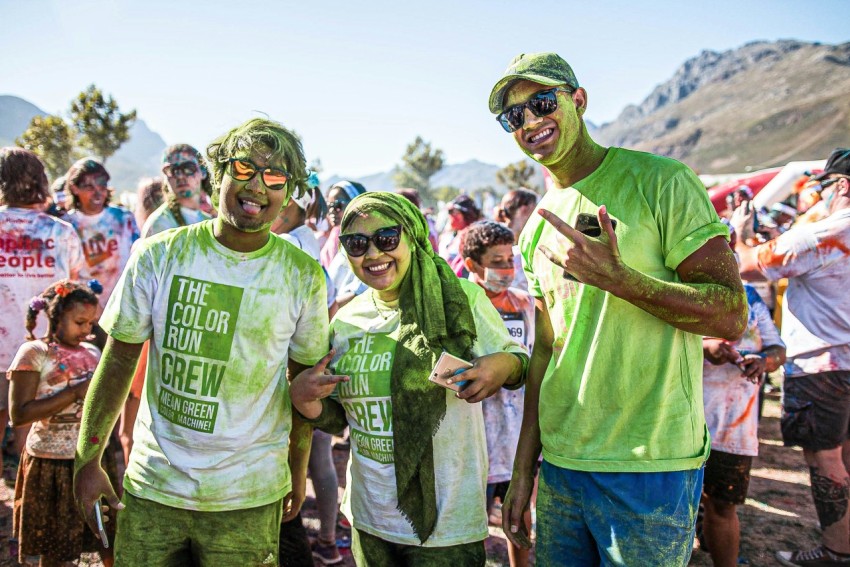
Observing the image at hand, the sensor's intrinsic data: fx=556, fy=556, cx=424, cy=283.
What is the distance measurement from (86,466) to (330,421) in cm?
86

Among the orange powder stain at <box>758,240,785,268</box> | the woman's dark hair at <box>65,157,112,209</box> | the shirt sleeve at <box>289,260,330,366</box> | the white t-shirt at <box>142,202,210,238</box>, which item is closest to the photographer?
the shirt sleeve at <box>289,260,330,366</box>

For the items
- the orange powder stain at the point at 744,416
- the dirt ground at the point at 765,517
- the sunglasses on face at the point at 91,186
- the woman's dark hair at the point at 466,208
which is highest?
the woman's dark hair at the point at 466,208

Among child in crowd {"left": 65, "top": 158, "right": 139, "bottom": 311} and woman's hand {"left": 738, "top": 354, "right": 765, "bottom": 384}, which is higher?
child in crowd {"left": 65, "top": 158, "right": 139, "bottom": 311}

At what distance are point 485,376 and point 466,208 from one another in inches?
173

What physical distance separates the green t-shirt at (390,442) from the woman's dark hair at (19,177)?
2999 mm

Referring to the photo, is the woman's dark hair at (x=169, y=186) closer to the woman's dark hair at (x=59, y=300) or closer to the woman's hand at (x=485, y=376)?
the woman's dark hair at (x=59, y=300)

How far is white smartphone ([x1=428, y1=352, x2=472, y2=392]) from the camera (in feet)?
6.20

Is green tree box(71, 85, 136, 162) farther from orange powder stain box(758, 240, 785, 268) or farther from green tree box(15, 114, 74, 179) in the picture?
orange powder stain box(758, 240, 785, 268)

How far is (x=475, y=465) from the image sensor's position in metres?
2.13

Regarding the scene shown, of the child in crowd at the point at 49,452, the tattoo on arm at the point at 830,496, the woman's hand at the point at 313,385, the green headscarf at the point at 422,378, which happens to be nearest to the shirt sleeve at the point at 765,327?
the tattoo on arm at the point at 830,496

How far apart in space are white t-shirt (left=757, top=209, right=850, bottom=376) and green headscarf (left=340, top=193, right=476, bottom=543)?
2.18m

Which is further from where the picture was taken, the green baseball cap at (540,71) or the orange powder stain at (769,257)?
the orange powder stain at (769,257)

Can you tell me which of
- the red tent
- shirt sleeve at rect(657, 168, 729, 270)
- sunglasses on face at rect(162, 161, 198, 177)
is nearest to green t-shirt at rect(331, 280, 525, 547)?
shirt sleeve at rect(657, 168, 729, 270)

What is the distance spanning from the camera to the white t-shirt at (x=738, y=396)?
3.14m
